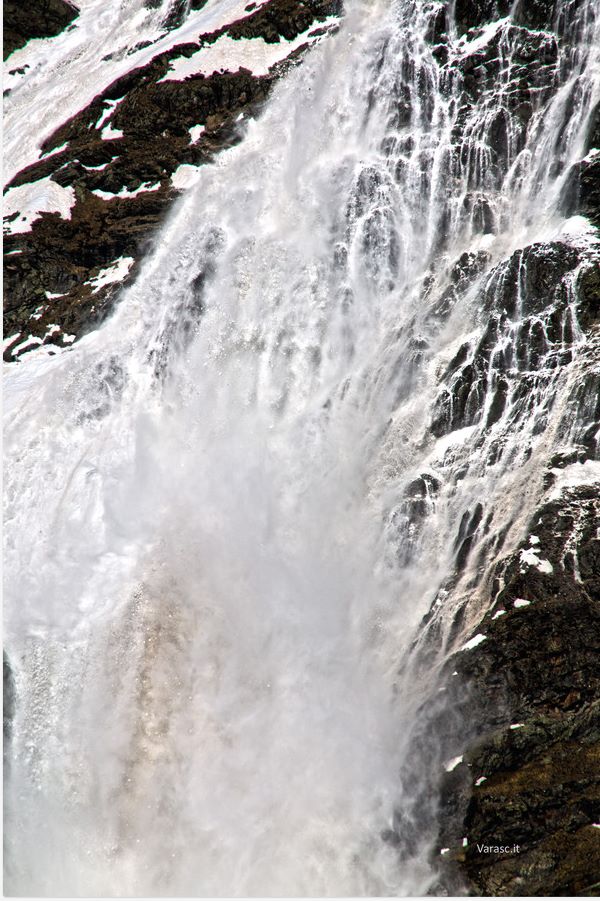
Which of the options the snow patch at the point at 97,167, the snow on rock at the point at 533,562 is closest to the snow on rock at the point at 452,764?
the snow on rock at the point at 533,562

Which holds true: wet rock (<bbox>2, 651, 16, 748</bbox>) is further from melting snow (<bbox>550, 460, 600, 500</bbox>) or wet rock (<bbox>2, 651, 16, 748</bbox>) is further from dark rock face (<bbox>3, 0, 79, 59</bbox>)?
dark rock face (<bbox>3, 0, 79, 59</bbox>)

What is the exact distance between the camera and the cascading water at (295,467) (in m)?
19.8

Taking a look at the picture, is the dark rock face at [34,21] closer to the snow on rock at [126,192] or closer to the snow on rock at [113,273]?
the snow on rock at [126,192]

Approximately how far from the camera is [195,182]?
1189 inches

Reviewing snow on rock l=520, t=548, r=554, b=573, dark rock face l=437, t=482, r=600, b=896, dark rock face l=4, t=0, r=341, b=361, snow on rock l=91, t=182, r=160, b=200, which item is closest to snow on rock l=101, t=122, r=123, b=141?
dark rock face l=4, t=0, r=341, b=361

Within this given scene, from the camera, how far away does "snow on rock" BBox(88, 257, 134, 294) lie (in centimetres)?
2934

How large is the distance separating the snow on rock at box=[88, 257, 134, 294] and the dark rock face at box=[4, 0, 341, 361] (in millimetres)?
225

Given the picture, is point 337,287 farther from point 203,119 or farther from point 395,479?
point 203,119

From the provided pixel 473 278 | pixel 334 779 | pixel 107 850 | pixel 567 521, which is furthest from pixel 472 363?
pixel 107 850

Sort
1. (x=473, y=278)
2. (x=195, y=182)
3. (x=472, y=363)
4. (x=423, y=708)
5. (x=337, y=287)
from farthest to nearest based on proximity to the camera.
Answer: (x=195, y=182) < (x=337, y=287) < (x=473, y=278) < (x=472, y=363) < (x=423, y=708)

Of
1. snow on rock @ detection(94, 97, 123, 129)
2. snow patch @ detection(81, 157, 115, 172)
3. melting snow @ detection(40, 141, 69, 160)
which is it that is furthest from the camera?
melting snow @ detection(40, 141, 69, 160)

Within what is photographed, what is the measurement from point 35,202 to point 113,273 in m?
5.91

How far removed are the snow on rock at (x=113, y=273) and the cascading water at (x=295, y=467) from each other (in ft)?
4.48

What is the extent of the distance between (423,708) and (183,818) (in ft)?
22.4
